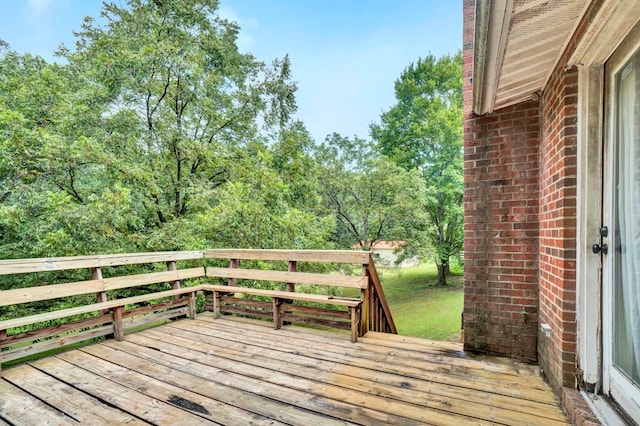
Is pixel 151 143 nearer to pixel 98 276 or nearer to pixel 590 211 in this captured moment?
pixel 98 276

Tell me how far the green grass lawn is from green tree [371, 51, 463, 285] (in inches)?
40.4

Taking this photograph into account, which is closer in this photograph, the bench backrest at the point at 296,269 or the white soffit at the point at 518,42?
the white soffit at the point at 518,42

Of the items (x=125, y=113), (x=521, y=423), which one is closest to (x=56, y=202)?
(x=125, y=113)

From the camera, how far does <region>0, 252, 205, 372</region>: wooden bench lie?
8.01 ft

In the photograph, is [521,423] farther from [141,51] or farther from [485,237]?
[141,51]

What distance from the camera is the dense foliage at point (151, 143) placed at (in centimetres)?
468

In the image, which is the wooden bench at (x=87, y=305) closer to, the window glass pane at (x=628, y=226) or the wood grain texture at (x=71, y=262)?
the wood grain texture at (x=71, y=262)

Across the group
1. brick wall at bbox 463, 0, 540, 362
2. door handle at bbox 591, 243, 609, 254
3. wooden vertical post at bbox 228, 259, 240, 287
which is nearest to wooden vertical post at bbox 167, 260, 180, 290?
wooden vertical post at bbox 228, 259, 240, 287

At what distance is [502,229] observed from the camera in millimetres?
2535

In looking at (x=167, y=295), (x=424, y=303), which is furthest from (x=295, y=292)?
(x=424, y=303)

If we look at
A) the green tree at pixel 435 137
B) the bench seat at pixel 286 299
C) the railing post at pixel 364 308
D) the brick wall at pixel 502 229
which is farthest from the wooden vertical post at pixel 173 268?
the green tree at pixel 435 137

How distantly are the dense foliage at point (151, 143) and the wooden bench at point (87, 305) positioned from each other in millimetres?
1703

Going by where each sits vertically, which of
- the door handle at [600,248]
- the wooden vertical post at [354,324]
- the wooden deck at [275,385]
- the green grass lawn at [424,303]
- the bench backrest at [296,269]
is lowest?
the green grass lawn at [424,303]

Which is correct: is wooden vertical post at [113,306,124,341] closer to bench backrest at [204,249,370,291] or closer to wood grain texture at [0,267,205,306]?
wood grain texture at [0,267,205,306]
